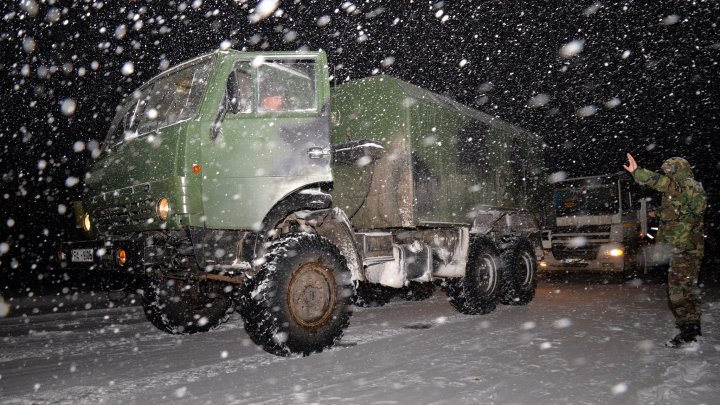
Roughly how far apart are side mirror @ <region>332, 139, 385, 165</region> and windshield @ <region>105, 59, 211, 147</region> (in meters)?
1.58

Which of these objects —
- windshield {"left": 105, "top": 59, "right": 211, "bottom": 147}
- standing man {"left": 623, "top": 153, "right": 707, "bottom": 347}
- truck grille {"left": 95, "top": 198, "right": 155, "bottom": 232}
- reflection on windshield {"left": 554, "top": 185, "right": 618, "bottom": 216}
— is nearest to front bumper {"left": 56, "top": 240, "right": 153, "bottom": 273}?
truck grille {"left": 95, "top": 198, "right": 155, "bottom": 232}

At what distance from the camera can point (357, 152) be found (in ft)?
19.7

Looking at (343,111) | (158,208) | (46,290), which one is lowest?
(46,290)

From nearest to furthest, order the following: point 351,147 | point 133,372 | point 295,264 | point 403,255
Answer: point 133,372 < point 295,264 < point 351,147 < point 403,255

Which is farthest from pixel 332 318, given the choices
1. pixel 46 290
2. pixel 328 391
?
pixel 46 290

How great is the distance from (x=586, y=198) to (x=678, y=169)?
23.8ft

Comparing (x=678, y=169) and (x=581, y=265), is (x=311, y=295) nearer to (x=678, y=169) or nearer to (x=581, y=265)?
(x=678, y=169)

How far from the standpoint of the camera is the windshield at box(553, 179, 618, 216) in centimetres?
1168

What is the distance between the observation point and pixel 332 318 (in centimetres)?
487

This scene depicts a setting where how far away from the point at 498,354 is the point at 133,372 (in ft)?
10.5

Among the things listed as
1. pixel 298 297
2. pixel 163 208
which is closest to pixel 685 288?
pixel 298 297

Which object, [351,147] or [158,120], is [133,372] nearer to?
[158,120]

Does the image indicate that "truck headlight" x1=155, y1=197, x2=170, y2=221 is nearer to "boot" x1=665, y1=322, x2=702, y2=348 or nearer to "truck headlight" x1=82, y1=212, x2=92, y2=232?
"truck headlight" x1=82, y1=212, x2=92, y2=232

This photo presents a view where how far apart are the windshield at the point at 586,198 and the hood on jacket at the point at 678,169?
6.46 m
